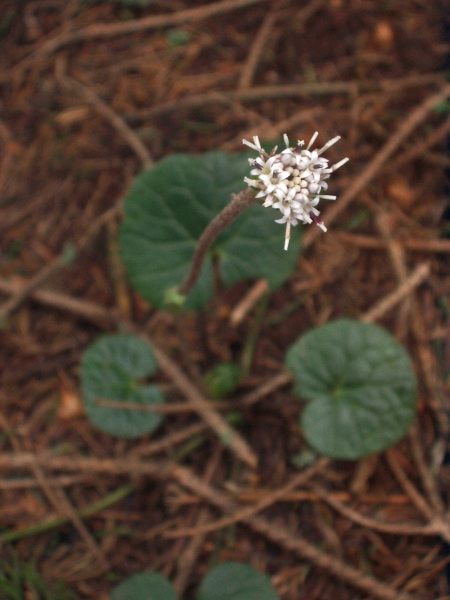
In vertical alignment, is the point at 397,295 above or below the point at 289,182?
below

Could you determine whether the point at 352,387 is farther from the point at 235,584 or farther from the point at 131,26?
the point at 131,26

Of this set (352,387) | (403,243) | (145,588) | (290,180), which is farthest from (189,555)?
(403,243)

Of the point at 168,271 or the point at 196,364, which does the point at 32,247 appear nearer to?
the point at 168,271

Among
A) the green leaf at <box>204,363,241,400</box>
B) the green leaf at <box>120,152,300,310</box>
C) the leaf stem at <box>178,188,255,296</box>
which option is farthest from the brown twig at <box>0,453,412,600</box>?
the leaf stem at <box>178,188,255,296</box>

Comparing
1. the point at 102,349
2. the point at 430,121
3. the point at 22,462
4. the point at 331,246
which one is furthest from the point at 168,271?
the point at 430,121

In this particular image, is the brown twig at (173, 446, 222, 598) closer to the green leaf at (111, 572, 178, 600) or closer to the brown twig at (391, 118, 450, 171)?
the green leaf at (111, 572, 178, 600)

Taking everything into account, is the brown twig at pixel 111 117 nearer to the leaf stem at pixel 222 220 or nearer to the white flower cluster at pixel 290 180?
the leaf stem at pixel 222 220

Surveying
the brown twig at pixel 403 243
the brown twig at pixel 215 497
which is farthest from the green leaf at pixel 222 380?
the brown twig at pixel 403 243

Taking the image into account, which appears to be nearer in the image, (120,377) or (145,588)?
(145,588)

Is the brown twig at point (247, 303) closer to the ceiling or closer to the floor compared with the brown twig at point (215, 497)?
closer to the ceiling
